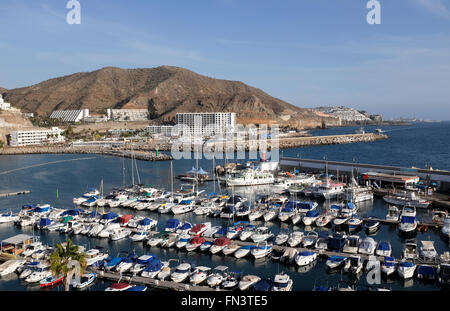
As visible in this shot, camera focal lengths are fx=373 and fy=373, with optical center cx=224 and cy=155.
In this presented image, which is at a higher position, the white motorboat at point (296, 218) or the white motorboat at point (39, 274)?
the white motorboat at point (296, 218)

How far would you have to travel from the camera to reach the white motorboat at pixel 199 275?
1275cm

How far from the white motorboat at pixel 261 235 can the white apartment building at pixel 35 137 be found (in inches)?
2481

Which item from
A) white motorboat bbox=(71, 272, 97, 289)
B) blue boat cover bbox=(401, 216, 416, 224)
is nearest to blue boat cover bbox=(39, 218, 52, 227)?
white motorboat bbox=(71, 272, 97, 289)

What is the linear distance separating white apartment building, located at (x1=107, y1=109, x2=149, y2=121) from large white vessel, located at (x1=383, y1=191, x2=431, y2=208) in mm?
111754

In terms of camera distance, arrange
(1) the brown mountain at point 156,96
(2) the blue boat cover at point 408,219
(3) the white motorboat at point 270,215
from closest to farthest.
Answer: (2) the blue boat cover at point 408,219 → (3) the white motorboat at point 270,215 → (1) the brown mountain at point 156,96

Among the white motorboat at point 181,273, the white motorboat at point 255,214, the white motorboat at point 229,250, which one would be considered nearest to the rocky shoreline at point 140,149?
the white motorboat at point 255,214

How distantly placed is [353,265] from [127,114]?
407 ft

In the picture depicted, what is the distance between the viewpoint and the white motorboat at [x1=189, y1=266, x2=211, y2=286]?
1275cm

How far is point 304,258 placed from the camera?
14406 millimetres

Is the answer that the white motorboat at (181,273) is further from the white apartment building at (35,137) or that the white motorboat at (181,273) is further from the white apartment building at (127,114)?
the white apartment building at (127,114)

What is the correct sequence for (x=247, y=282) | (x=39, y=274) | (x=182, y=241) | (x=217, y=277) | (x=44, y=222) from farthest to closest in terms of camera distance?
(x=44, y=222) → (x=182, y=241) → (x=39, y=274) → (x=217, y=277) → (x=247, y=282)

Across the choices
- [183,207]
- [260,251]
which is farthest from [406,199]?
[183,207]

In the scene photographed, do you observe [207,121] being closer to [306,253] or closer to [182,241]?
[182,241]
